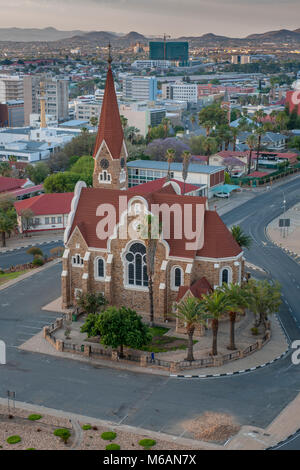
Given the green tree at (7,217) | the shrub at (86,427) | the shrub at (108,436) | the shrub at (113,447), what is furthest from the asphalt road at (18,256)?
the shrub at (113,447)

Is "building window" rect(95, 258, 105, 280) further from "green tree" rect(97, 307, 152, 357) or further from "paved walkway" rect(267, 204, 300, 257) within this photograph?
"paved walkway" rect(267, 204, 300, 257)

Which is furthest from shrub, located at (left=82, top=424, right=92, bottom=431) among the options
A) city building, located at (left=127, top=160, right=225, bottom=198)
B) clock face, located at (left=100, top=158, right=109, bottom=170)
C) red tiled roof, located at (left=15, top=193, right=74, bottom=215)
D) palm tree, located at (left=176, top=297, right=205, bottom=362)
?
city building, located at (left=127, top=160, right=225, bottom=198)

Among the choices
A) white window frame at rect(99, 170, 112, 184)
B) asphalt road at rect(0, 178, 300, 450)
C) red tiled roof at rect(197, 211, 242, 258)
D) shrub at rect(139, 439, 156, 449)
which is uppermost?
white window frame at rect(99, 170, 112, 184)

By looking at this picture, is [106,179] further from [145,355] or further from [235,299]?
[235,299]

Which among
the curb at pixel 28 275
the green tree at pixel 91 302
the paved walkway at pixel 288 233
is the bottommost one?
the curb at pixel 28 275

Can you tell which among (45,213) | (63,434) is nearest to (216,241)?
(63,434)

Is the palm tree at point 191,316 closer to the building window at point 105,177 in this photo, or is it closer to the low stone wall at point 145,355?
the low stone wall at point 145,355
